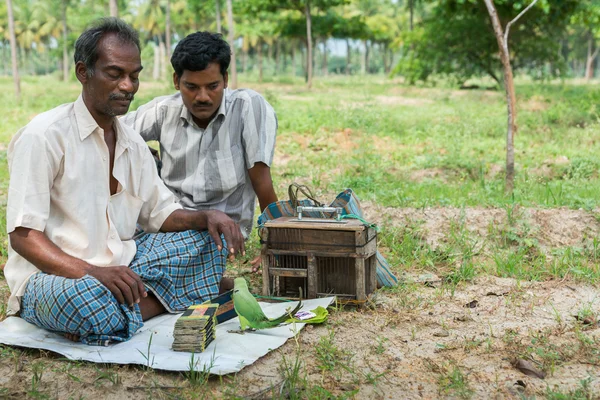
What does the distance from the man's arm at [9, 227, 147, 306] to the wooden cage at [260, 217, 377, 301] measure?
95 cm

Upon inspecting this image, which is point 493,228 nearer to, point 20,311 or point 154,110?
point 154,110

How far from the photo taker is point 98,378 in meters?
2.53

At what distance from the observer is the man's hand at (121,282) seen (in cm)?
273

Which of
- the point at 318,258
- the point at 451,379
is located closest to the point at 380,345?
the point at 451,379

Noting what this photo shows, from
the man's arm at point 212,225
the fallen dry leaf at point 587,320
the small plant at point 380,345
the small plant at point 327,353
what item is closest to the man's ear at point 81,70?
the man's arm at point 212,225

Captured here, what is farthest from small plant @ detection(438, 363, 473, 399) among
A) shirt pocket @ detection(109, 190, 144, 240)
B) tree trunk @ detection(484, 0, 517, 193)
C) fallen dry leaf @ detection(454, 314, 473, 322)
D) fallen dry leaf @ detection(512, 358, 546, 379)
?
tree trunk @ detection(484, 0, 517, 193)

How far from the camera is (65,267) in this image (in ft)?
9.01

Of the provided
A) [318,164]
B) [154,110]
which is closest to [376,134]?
[318,164]

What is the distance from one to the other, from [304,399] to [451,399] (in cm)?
56

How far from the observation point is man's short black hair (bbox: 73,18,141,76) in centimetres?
285

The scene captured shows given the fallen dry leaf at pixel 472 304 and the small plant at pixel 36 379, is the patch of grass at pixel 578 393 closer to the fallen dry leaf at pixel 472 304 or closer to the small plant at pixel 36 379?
the fallen dry leaf at pixel 472 304

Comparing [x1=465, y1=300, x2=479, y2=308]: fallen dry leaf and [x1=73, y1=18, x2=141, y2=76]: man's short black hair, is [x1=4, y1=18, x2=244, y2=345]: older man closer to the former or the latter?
[x1=73, y1=18, x2=141, y2=76]: man's short black hair

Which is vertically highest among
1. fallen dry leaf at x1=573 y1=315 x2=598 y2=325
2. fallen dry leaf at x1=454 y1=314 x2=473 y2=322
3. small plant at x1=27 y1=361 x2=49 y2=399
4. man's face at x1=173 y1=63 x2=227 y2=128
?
man's face at x1=173 y1=63 x2=227 y2=128

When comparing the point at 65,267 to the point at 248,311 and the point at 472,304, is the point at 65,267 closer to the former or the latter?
the point at 248,311
